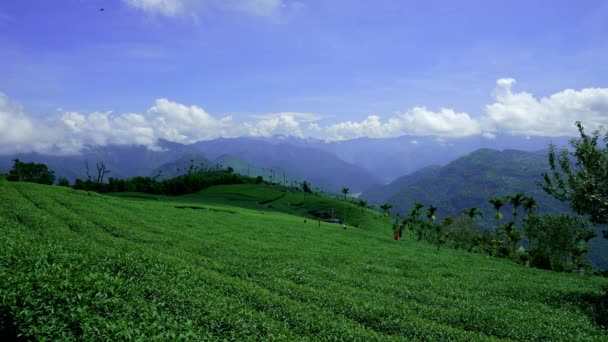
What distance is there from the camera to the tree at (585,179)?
28.4 m

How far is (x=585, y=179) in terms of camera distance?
95.5ft

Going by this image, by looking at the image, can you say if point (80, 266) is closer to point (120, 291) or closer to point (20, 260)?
point (20, 260)

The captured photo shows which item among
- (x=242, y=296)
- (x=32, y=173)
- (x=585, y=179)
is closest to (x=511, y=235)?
(x=585, y=179)

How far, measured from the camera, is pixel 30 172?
527 ft

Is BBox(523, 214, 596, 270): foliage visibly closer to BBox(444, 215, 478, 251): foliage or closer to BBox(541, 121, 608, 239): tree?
BBox(444, 215, 478, 251): foliage

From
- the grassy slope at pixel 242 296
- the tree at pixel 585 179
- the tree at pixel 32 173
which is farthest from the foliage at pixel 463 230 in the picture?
the tree at pixel 32 173

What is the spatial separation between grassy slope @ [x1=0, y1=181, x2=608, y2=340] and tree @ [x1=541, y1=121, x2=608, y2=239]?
25.6 feet

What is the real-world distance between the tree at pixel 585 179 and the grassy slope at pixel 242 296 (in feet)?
25.6

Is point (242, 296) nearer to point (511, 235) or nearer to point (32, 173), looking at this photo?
point (511, 235)

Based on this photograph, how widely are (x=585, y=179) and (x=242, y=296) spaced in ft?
89.8

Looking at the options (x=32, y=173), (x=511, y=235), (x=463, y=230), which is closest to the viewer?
(x=511, y=235)

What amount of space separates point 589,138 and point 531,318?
52.4ft

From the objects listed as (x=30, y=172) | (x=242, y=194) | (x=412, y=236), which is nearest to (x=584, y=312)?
(x=412, y=236)

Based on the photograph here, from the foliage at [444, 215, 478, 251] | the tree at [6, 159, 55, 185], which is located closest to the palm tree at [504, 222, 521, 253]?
the foliage at [444, 215, 478, 251]
